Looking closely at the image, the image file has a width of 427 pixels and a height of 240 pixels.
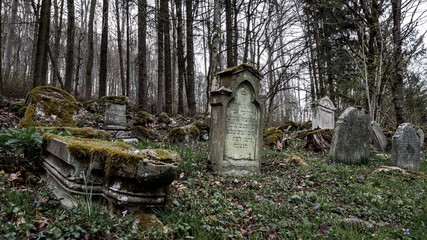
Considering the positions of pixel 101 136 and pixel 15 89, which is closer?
pixel 101 136

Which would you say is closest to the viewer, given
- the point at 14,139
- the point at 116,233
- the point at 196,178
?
the point at 116,233

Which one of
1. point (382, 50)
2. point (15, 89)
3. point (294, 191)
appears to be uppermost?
point (382, 50)

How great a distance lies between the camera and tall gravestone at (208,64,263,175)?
4984 mm

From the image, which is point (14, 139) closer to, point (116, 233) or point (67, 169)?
point (67, 169)

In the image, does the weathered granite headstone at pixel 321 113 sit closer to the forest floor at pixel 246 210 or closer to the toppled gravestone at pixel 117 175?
the forest floor at pixel 246 210

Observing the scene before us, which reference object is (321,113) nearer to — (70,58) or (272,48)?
(272,48)

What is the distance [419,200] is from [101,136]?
18.0ft

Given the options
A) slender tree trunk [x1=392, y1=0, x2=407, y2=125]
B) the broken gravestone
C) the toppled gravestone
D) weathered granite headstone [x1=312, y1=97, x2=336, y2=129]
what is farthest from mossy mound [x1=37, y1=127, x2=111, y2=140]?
slender tree trunk [x1=392, y1=0, x2=407, y2=125]

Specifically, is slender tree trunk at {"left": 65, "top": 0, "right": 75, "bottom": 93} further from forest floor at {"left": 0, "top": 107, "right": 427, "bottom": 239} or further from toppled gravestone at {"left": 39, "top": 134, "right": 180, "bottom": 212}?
toppled gravestone at {"left": 39, "top": 134, "right": 180, "bottom": 212}

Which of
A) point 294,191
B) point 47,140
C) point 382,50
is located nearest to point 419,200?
point 294,191

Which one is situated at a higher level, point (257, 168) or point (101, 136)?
point (101, 136)

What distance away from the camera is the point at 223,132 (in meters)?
5.00

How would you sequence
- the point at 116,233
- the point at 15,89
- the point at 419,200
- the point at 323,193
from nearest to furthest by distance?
the point at 116,233 < the point at 419,200 < the point at 323,193 < the point at 15,89

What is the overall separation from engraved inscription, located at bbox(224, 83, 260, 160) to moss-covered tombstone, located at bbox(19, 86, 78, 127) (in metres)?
3.67
